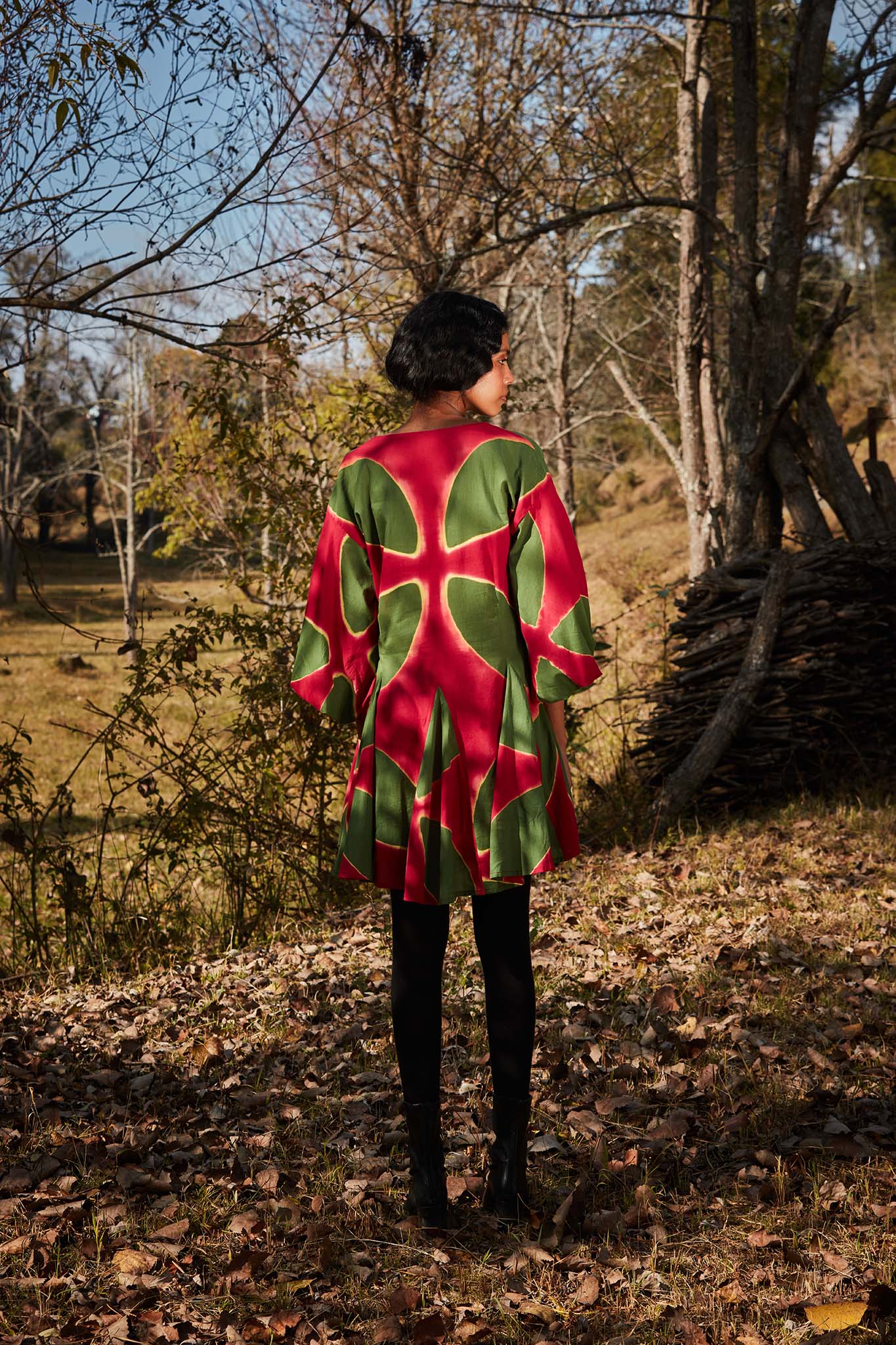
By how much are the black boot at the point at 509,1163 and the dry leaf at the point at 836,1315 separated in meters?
0.64

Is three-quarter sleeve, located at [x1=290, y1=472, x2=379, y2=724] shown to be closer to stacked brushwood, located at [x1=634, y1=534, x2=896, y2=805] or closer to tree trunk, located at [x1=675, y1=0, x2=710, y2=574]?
stacked brushwood, located at [x1=634, y1=534, x2=896, y2=805]

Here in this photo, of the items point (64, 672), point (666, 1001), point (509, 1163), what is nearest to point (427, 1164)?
point (509, 1163)

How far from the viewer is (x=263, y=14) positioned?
174 inches

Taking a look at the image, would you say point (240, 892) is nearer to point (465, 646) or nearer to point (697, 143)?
point (465, 646)

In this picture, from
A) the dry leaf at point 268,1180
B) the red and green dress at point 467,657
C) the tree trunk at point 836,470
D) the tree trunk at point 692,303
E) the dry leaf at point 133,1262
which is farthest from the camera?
the tree trunk at point 692,303

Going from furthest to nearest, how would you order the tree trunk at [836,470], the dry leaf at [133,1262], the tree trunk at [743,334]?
the tree trunk at [743,334] < the tree trunk at [836,470] < the dry leaf at [133,1262]

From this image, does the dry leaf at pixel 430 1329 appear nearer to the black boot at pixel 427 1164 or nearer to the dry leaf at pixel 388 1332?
the dry leaf at pixel 388 1332

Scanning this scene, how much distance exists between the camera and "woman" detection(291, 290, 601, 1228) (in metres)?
2.23

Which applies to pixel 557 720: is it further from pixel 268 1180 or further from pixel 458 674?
pixel 268 1180

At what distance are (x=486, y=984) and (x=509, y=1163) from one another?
0.45m

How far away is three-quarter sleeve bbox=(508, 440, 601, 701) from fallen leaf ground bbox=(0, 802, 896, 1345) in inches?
49.1

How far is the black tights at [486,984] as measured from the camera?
A: 229 cm

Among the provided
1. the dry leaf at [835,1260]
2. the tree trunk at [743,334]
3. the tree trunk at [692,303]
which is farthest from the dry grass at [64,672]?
the tree trunk at [692,303]

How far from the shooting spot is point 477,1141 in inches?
114
